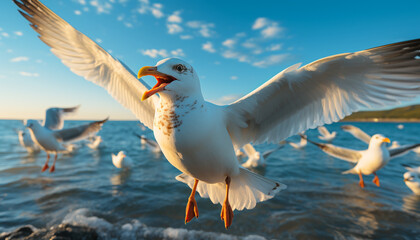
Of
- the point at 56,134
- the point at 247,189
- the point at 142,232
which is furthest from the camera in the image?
the point at 56,134

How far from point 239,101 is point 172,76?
0.75m

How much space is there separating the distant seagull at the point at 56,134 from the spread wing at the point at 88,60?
213 inches

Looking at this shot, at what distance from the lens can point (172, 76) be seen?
139cm

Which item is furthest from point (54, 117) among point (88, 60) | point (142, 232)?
point (88, 60)

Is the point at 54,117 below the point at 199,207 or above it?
above

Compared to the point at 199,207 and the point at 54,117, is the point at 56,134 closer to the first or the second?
the point at 54,117

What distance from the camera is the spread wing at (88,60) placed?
2.45 m

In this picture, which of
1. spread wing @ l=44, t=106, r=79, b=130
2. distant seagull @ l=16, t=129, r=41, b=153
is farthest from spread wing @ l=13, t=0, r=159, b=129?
distant seagull @ l=16, t=129, r=41, b=153

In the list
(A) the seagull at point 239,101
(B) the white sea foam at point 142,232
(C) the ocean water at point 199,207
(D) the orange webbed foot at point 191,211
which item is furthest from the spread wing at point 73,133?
(D) the orange webbed foot at point 191,211

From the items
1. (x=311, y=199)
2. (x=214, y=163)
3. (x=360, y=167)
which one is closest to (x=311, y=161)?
(x=360, y=167)

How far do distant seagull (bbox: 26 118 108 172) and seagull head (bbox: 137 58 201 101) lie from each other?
23.7ft

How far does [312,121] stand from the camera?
6.73 feet

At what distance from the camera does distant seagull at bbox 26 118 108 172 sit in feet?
25.4

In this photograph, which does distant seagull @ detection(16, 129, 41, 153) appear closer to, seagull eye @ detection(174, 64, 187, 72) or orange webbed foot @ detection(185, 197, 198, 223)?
orange webbed foot @ detection(185, 197, 198, 223)
